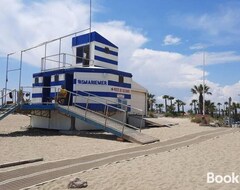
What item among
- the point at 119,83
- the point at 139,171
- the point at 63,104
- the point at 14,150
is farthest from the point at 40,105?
the point at 139,171

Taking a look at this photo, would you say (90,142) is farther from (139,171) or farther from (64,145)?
(139,171)

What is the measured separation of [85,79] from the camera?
2320 cm

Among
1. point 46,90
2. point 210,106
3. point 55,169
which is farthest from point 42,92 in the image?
point 210,106

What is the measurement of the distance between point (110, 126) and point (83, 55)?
29.4ft

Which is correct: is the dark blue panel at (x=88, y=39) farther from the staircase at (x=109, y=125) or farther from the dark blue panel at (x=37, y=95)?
the staircase at (x=109, y=125)

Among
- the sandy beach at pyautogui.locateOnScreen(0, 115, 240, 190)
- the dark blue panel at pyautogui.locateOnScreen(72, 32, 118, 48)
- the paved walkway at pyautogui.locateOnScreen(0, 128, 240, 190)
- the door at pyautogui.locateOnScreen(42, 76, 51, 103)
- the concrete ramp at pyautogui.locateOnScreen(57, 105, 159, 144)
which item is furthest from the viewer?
the dark blue panel at pyautogui.locateOnScreen(72, 32, 118, 48)

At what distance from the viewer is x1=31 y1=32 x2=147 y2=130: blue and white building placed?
23156 mm

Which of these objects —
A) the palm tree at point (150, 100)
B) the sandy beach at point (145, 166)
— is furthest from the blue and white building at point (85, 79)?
the palm tree at point (150, 100)

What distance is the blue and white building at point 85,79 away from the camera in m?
23.2

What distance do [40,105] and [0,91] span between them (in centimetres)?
334

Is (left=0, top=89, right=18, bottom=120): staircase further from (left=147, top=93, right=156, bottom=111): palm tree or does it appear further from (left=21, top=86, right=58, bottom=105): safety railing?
(left=147, top=93, right=156, bottom=111): palm tree

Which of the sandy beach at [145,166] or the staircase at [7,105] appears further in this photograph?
the staircase at [7,105]

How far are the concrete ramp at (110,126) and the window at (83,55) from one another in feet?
16.9

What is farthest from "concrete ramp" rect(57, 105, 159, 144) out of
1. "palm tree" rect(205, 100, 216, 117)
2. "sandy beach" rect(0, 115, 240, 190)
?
"palm tree" rect(205, 100, 216, 117)
